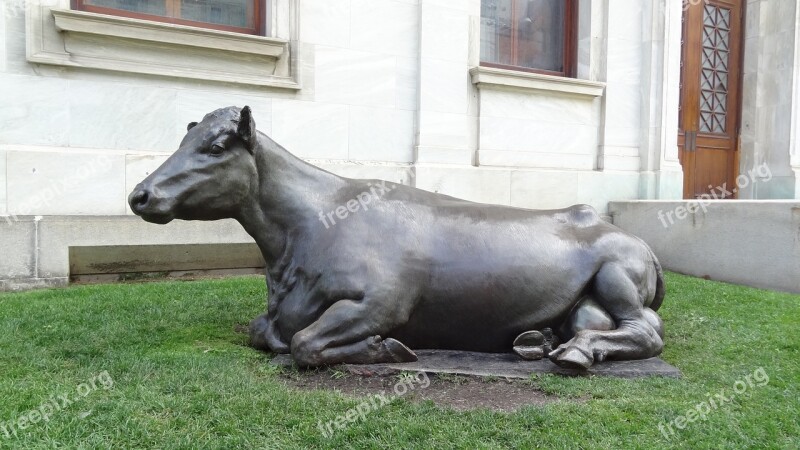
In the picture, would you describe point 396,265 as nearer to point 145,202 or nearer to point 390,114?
point 145,202

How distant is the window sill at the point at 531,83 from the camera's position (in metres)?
8.38

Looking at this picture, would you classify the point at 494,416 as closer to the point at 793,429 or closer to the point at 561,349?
the point at 561,349

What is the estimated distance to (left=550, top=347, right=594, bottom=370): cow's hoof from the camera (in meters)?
3.36

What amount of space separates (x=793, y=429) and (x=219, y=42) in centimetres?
649

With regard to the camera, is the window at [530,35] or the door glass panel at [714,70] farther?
the door glass panel at [714,70]

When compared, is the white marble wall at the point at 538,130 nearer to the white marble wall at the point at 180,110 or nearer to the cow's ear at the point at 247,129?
the white marble wall at the point at 180,110

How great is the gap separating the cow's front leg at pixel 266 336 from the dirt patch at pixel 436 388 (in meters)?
0.33

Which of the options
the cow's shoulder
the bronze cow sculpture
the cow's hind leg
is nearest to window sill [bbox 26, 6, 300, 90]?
the bronze cow sculpture

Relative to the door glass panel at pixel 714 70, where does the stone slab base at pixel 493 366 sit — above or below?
below

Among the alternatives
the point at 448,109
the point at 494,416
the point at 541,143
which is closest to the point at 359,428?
the point at 494,416

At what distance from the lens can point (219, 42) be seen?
691 centimetres

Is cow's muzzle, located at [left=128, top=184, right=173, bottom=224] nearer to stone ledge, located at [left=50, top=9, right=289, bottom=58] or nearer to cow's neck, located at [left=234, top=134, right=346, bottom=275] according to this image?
cow's neck, located at [left=234, top=134, right=346, bottom=275]

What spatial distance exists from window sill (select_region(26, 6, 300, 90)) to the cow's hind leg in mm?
4883

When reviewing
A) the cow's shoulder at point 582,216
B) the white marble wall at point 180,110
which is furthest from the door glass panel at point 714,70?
the cow's shoulder at point 582,216
